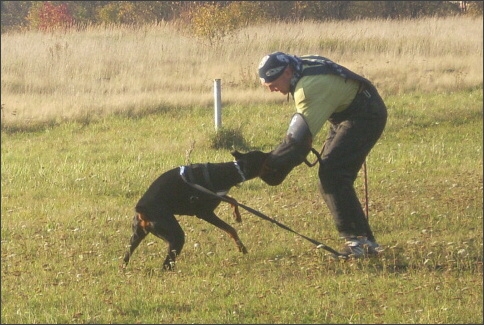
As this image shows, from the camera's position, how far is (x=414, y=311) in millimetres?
5930

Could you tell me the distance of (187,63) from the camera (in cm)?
2011

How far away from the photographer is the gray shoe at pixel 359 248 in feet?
24.3

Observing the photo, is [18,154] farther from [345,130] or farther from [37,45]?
[37,45]

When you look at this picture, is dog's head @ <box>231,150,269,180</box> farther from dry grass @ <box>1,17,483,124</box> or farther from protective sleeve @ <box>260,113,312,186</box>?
dry grass @ <box>1,17,483,124</box>

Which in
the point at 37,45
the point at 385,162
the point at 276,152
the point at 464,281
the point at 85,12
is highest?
the point at 276,152

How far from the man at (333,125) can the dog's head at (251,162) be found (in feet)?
0.24

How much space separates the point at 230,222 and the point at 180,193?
183cm

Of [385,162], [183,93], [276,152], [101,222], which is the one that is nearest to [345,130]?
[276,152]

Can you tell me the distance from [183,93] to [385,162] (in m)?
6.02

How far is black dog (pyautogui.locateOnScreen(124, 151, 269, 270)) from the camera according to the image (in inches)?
283

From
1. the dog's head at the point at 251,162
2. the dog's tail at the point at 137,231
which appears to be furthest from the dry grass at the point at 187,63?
the dog's head at the point at 251,162

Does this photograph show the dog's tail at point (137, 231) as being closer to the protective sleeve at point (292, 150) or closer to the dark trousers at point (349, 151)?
the protective sleeve at point (292, 150)

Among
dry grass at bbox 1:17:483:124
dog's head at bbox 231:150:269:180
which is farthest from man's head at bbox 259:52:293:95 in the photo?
dry grass at bbox 1:17:483:124

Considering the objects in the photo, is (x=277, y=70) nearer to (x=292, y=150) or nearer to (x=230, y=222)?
(x=292, y=150)
